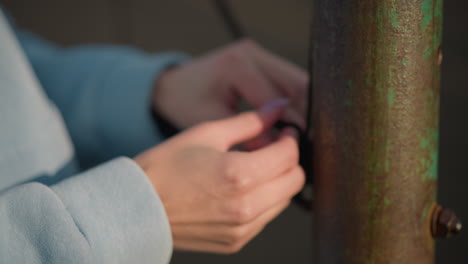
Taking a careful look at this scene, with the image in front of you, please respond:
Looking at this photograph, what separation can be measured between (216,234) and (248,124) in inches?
4.6

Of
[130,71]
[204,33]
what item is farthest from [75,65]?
[204,33]

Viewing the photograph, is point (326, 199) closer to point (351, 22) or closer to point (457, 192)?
point (351, 22)

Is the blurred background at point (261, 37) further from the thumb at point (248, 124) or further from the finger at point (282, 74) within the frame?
the thumb at point (248, 124)

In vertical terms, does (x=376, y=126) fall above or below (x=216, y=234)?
above

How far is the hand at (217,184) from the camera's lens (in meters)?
0.37

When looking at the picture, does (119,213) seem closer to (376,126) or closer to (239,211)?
(239,211)

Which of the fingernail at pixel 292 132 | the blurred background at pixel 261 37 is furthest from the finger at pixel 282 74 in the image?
the blurred background at pixel 261 37

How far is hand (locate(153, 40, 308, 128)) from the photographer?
581mm

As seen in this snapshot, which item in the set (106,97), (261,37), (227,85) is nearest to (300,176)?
(227,85)

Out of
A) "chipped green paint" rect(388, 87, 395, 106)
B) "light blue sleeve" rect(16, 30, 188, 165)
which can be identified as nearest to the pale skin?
"chipped green paint" rect(388, 87, 395, 106)

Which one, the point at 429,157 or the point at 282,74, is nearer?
the point at 429,157

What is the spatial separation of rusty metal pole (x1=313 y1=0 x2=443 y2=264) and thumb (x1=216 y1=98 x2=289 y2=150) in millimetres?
83

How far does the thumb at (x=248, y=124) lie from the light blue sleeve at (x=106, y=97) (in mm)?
274

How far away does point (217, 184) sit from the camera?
37 cm
